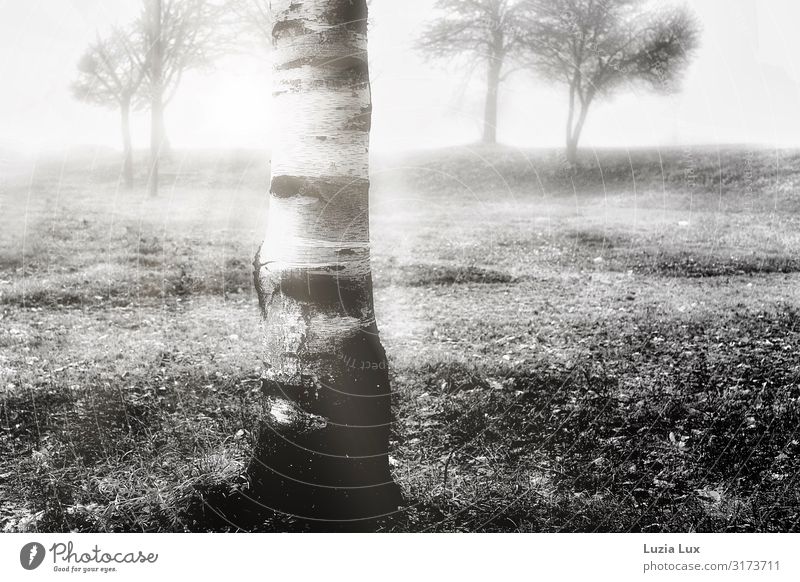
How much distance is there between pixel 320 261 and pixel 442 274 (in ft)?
5.05

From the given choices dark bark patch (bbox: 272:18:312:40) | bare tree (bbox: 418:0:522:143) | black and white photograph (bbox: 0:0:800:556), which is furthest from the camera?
bare tree (bbox: 418:0:522:143)

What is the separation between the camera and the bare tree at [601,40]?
11.6 ft

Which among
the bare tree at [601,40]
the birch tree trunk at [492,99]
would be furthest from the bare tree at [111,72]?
the bare tree at [601,40]

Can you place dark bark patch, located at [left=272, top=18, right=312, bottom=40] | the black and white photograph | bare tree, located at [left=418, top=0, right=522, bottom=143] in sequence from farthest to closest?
bare tree, located at [left=418, top=0, right=522, bottom=143], the black and white photograph, dark bark patch, located at [left=272, top=18, right=312, bottom=40]

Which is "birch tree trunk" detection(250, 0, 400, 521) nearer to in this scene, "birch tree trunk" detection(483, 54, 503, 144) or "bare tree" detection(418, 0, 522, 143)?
"bare tree" detection(418, 0, 522, 143)

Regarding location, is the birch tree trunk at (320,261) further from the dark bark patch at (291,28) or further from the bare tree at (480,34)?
the bare tree at (480,34)

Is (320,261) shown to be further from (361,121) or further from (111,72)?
(111,72)

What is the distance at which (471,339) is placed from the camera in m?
3.75

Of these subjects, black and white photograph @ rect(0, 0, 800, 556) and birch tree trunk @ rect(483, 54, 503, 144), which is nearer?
black and white photograph @ rect(0, 0, 800, 556)

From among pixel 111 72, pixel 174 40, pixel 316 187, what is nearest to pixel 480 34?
pixel 316 187

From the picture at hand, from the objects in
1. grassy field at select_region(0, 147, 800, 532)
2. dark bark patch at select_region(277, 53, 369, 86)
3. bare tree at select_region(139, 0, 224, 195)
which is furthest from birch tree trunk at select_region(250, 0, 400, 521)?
bare tree at select_region(139, 0, 224, 195)

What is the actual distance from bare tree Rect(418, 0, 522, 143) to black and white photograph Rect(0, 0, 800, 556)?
0.05 feet

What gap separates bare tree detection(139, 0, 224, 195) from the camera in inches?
139

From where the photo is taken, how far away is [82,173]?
3594 mm
